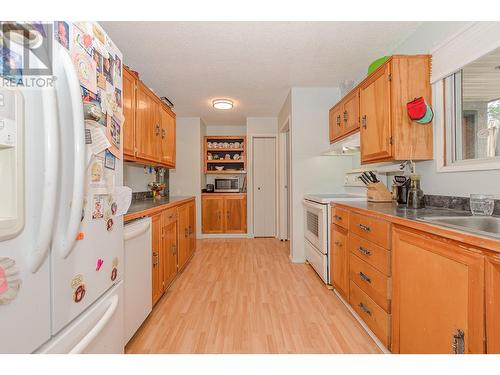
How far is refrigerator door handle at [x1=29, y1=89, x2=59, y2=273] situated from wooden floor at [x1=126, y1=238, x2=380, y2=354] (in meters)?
1.15

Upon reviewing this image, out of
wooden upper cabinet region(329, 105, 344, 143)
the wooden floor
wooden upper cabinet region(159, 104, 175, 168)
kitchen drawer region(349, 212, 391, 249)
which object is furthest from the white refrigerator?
wooden upper cabinet region(329, 105, 344, 143)

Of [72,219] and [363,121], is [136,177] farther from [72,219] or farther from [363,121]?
[363,121]

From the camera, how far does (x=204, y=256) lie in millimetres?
3469

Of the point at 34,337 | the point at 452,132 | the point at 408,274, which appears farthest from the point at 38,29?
the point at 452,132

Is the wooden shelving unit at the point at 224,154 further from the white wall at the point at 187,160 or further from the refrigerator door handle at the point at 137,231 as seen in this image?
the refrigerator door handle at the point at 137,231

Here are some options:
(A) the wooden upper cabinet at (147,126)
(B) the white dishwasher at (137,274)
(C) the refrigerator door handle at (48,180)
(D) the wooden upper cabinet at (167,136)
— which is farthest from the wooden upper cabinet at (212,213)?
(C) the refrigerator door handle at (48,180)

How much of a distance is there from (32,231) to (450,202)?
2.20m

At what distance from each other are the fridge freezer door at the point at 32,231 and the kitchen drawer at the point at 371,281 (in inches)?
63.5

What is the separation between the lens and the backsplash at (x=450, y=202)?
1282mm

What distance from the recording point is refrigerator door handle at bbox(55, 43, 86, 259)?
0.76 meters

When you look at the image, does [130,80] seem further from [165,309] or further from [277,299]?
[277,299]

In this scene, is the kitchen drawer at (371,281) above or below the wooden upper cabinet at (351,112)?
below

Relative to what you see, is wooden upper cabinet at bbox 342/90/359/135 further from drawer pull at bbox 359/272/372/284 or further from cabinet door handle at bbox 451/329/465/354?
cabinet door handle at bbox 451/329/465/354

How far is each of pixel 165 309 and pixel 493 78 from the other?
286 centimetres
